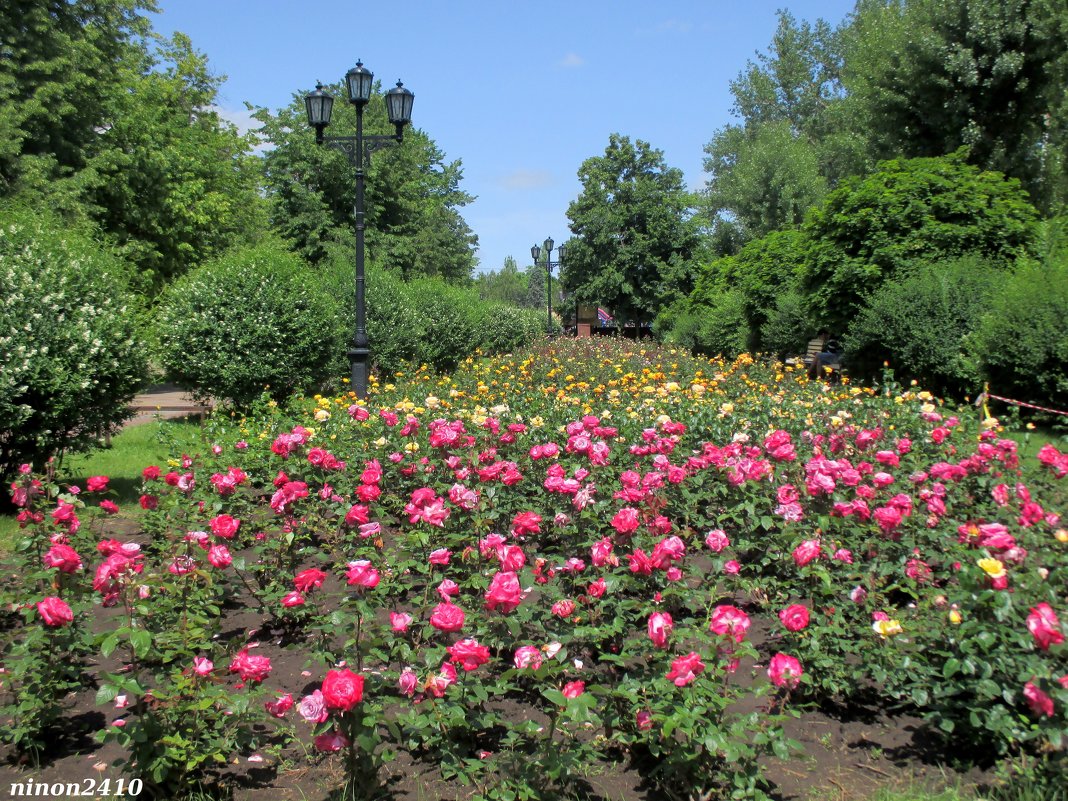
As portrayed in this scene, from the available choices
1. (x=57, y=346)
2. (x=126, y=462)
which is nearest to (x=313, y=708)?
(x=57, y=346)

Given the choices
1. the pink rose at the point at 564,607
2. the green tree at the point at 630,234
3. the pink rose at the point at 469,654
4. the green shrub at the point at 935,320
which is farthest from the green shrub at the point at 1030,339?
the green tree at the point at 630,234

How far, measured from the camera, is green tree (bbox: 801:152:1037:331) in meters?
14.0

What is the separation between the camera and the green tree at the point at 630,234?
45.6 meters

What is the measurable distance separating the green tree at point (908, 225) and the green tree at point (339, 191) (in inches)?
608

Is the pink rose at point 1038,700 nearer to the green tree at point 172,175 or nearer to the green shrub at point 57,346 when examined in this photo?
the green shrub at point 57,346

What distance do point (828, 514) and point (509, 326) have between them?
28.9 meters

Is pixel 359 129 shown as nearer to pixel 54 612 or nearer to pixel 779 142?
pixel 54 612

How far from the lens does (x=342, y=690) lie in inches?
87.0

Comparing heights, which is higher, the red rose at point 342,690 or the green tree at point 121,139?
the green tree at point 121,139

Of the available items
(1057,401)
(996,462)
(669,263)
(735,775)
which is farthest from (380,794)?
(669,263)

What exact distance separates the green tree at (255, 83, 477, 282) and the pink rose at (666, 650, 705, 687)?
25.3 metres

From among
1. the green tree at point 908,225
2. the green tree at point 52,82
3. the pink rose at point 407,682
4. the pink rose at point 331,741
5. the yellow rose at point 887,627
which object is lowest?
the pink rose at point 331,741

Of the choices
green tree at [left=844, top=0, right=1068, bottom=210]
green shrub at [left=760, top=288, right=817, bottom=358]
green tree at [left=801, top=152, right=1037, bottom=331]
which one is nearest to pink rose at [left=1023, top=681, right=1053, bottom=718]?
green tree at [left=801, top=152, right=1037, bottom=331]

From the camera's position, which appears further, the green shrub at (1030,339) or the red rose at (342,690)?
the green shrub at (1030,339)
